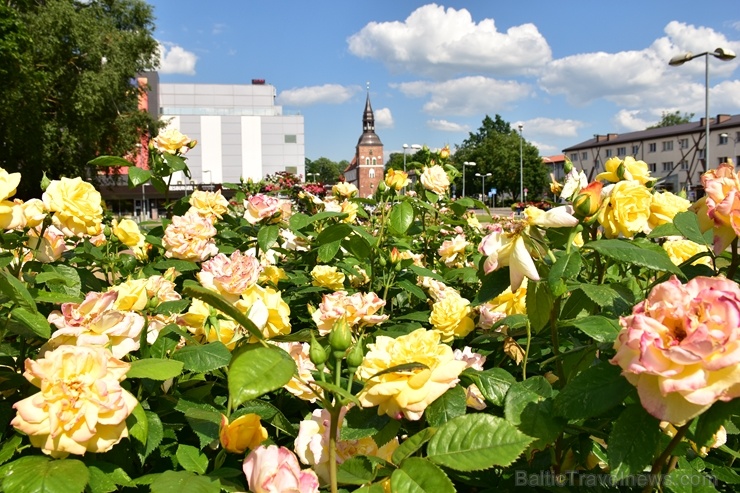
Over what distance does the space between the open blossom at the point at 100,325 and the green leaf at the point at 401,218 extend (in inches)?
44.6

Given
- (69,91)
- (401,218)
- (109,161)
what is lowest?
(401,218)

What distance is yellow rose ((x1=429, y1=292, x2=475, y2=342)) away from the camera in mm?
1318

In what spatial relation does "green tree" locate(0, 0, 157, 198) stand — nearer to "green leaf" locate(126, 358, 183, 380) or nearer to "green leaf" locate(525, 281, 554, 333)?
"green leaf" locate(126, 358, 183, 380)

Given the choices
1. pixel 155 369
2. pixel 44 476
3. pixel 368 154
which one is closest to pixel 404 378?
pixel 155 369

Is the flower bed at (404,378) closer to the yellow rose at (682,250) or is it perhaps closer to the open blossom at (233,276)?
the open blossom at (233,276)

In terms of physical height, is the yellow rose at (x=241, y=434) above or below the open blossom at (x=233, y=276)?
below

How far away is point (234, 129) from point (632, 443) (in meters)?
53.6

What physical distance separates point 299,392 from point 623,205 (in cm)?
66

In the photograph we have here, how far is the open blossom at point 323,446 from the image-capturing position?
0.82 m

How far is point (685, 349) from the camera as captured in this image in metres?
0.55

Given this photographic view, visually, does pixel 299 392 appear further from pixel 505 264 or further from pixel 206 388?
pixel 505 264

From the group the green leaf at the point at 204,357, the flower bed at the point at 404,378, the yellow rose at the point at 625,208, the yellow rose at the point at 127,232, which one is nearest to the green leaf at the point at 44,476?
the flower bed at the point at 404,378

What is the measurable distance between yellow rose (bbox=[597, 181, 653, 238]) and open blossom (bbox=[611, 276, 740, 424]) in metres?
0.43

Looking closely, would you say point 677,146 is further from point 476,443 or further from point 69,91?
point 476,443
